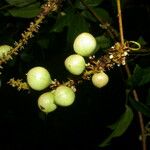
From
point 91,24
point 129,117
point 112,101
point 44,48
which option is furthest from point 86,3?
point 112,101

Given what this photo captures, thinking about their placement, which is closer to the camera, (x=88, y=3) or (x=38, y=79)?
(x=38, y=79)

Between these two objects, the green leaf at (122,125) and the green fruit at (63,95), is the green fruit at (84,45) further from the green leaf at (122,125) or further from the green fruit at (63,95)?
the green leaf at (122,125)

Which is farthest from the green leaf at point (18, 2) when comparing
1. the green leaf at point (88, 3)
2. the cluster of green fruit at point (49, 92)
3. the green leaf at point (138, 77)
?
the green leaf at point (138, 77)

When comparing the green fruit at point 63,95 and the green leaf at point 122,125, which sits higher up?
the green fruit at point 63,95

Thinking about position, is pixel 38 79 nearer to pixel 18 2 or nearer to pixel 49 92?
pixel 49 92

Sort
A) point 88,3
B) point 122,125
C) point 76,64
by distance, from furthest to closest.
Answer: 1. point 88,3
2. point 122,125
3. point 76,64

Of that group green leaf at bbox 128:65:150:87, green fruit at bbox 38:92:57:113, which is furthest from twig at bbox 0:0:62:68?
green leaf at bbox 128:65:150:87

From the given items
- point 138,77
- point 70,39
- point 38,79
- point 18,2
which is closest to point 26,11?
point 18,2
